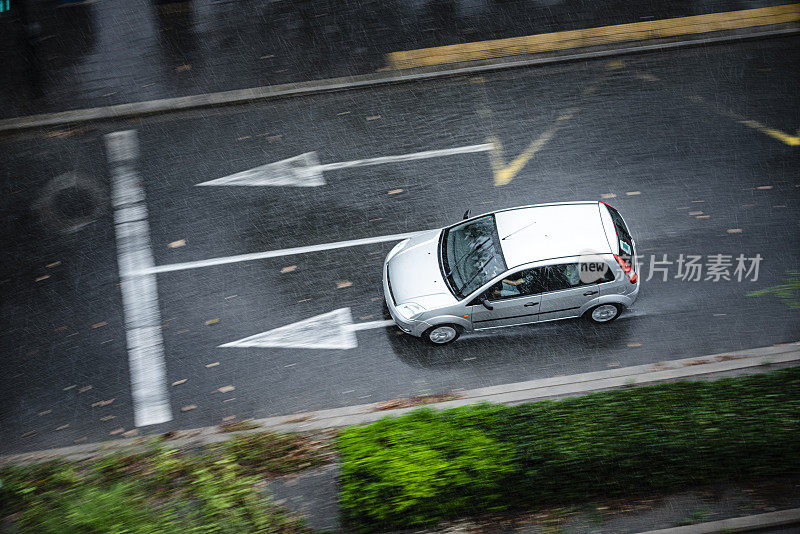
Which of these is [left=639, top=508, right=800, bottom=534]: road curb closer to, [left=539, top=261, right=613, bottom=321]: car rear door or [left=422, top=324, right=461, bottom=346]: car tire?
[left=539, top=261, right=613, bottom=321]: car rear door

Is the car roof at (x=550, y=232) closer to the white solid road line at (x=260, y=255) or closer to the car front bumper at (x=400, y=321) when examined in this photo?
the car front bumper at (x=400, y=321)

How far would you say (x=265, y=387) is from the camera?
9133 millimetres

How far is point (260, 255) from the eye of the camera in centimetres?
1044

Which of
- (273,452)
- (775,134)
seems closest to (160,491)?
(273,452)

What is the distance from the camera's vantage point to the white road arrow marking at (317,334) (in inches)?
374

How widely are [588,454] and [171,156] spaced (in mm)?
8846

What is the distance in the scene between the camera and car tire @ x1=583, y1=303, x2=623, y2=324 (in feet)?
30.6

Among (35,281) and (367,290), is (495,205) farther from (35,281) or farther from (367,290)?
(35,281)

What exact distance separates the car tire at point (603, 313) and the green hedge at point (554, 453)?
2081 millimetres

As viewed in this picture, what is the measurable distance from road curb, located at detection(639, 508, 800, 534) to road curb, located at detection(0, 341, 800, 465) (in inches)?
86.2

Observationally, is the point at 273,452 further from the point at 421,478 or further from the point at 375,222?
the point at 375,222

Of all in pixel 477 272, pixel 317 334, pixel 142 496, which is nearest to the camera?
pixel 142 496

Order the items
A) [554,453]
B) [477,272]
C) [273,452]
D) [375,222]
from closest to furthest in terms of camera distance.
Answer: [554,453]
[273,452]
[477,272]
[375,222]

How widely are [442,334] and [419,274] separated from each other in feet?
3.13
